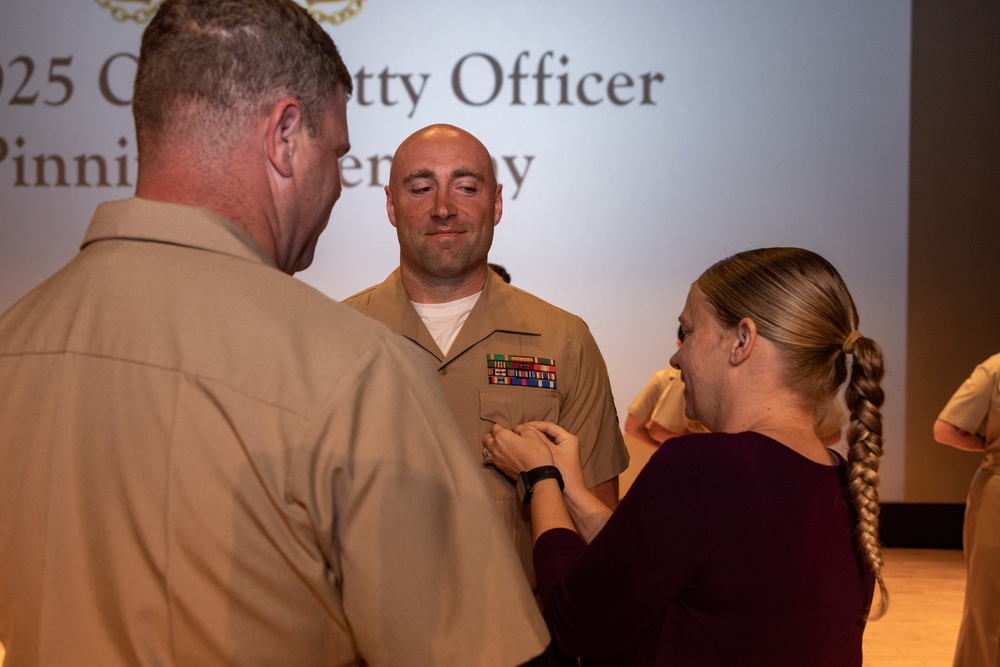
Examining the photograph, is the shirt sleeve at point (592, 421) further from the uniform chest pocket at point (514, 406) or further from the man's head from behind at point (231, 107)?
the man's head from behind at point (231, 107)

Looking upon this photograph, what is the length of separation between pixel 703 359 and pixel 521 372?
0.68 meters

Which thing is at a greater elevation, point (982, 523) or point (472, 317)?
point (472, 317)

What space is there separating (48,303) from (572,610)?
817 millimetres

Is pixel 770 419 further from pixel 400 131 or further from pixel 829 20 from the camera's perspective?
pixel 829 20

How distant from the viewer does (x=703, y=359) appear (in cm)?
150

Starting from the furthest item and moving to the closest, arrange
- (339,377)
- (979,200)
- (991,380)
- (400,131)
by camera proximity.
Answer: (979,200)
(400,131)
(991,380)
(339,377)

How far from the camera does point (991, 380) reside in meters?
3.55

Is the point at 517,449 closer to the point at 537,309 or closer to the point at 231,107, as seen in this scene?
the point at 537,309

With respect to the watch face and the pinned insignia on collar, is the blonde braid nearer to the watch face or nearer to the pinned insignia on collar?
the watch face

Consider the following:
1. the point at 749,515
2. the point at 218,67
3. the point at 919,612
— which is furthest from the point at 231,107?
the point at 919,612

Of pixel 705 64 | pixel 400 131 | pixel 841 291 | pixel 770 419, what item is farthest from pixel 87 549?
pixel 705 64

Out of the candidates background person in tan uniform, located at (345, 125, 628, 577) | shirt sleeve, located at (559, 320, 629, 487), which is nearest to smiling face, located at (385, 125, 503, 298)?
background person in tan uniform, located at (345, 125, 628, 577)

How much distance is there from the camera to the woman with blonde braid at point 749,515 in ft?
4.16

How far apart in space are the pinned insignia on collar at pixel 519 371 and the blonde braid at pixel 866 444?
78cm
